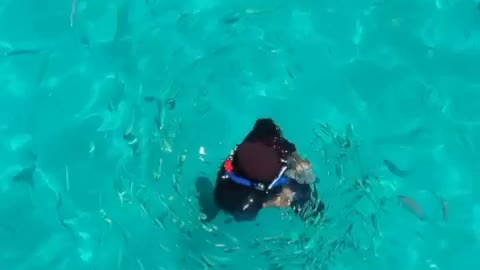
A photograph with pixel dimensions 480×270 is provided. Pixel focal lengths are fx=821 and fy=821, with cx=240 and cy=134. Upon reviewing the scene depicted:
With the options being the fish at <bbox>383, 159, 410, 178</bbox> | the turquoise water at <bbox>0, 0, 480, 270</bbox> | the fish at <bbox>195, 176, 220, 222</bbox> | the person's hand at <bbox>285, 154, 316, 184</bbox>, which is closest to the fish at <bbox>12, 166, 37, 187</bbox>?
the turquoise water at <bbox>0, 0, 480, 270</bbox>

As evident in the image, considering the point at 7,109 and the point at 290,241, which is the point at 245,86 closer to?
the point at 290,241

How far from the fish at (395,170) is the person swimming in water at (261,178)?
732 millimetres

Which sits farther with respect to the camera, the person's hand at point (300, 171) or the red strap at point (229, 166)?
the person's hand at point (300, 171)

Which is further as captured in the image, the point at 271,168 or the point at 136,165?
the point at 136,165

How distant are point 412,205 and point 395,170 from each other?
1.06 ft

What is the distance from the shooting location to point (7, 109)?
698cm

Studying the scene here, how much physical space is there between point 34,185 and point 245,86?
6.37 ft

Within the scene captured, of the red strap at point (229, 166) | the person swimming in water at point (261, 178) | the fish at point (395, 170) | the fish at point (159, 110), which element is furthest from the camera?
the fish at point (159, 110)

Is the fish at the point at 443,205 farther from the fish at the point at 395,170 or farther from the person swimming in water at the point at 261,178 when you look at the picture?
the person swimming in water at the point at 261,178

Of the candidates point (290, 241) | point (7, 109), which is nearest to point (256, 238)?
point (290, 241)

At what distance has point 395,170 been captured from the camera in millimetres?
6785

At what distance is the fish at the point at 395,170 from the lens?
6.77 metres

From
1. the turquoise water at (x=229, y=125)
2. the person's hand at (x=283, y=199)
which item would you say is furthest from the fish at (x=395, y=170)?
the person's hand at (x=283, y=199)

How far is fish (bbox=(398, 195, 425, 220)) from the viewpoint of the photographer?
262 inches
